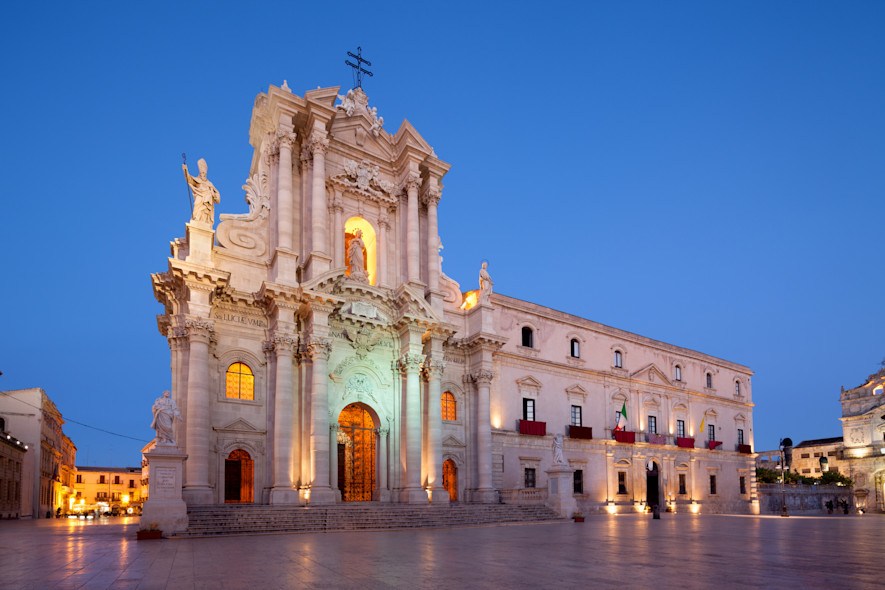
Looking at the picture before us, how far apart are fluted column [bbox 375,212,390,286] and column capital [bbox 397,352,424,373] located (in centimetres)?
420

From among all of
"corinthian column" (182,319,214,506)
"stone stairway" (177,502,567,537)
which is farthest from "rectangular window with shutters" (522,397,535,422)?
"corinthian column" (182,319,214,506)

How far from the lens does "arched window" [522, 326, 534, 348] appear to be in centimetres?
Answer: 3950

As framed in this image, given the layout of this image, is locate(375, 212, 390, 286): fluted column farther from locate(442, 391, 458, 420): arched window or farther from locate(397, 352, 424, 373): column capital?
locate(442, 391, 458, 420): arched window

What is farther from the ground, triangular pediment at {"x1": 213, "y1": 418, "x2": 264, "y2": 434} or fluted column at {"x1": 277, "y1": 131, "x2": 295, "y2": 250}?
fluted column at {"x1": 277, "y1": 131, "x2": 295, "y2": 250}

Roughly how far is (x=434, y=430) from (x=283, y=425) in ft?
26.4

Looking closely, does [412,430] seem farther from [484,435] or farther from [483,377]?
[483,377]

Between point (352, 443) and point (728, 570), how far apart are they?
73.1 ft

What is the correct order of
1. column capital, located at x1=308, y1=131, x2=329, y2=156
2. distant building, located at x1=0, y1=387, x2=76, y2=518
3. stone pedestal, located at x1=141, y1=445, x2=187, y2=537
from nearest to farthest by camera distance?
stone pedestal, located at x1=141, y1=445, x2=187, y2=537, column capital, located at x1=308, y1=131, x2=329, y2=156, distant building, located at x1=0, y1=387, x2=76, y2=518

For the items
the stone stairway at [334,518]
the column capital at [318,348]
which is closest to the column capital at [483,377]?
the stone stairway at [334,518]

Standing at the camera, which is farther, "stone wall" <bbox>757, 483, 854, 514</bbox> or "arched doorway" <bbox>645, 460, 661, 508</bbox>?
"stone wall" <bbox>757, 483, 854, 514</bbox>

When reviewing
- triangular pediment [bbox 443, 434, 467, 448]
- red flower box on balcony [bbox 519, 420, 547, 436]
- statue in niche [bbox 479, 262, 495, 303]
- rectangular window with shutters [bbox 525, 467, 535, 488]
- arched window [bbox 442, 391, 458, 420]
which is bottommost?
rectangular window with shutters [bbox 525, 467, 535, 488]

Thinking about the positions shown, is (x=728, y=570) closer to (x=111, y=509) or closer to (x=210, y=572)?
(x=210, y=572)

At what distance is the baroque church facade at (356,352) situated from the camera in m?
26.6

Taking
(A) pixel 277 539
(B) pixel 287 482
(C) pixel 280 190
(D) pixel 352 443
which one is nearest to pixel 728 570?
(A) pixel 277 539
